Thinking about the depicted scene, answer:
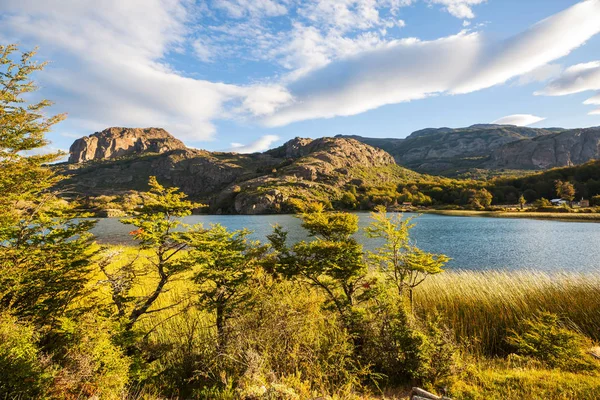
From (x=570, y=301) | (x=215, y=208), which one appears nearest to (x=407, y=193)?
(x=215, y=208)

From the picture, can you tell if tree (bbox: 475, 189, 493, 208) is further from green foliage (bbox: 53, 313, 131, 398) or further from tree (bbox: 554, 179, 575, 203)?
green foliage (bbox: 53, 313, 131, 398)

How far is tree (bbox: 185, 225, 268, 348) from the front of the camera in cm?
619

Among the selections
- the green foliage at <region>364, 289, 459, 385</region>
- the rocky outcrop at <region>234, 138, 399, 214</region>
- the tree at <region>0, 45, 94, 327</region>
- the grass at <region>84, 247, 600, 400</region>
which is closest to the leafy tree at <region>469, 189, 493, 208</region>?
the rocky outcrop at <region>234, 138, 399, 214</region>

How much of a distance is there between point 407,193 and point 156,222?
467ft

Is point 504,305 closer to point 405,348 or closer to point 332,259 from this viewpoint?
point 405,348

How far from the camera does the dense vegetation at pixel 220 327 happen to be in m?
4.45

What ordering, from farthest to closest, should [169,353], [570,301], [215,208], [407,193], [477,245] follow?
[215,208] → [407,193] → [477,245] → [570,301] → [169,353]

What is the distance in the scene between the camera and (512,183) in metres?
126

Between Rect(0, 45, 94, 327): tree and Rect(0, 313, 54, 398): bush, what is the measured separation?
1.23m

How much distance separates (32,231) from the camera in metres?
6.07

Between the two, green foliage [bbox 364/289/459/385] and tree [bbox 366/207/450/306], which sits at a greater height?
tree [bbox 366/207/450/306]

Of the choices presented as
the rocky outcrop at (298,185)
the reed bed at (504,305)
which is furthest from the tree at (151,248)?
the rocky outcrop at (298,185)

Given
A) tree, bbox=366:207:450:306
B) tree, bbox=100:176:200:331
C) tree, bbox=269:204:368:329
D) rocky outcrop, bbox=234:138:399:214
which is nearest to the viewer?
tree, bbox=100:176:200:331

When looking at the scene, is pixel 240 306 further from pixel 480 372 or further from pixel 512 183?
pixel 512 183
